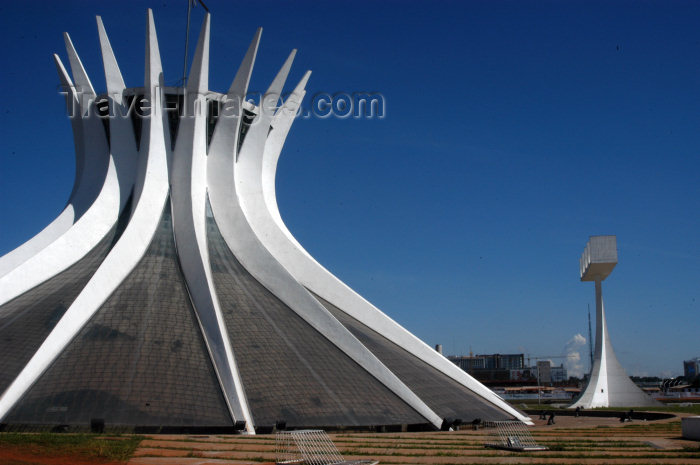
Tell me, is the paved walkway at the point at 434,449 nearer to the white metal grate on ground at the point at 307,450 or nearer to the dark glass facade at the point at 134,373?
the white metal grate on ground at the point at 307,450

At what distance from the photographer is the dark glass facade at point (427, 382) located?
65.5 feet

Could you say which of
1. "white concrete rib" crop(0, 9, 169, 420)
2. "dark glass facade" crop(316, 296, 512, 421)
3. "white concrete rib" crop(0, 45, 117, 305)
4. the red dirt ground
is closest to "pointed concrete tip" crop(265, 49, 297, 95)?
"white concrete rib" crop(0, 9, 169, 420)

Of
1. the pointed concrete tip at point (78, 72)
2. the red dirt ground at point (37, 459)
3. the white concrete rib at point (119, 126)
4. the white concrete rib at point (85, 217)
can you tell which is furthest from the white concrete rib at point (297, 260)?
the red dirt ground at point (37, 459)

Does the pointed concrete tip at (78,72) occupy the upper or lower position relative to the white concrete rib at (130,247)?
upper

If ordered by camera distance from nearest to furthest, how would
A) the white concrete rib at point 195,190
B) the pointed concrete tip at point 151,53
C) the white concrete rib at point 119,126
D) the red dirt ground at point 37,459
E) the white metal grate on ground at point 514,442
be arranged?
1. the red dirt ground at point 37,459
2. the white metal grate on ground at point 514,442
3. the white concrete rib at point 195,190
4. the pointed concrete tip at point 151,53
5. the white concrete rib at point 119,126

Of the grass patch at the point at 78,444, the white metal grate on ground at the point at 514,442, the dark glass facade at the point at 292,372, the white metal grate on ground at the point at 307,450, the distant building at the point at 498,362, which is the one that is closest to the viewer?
the white metal grate on ground at the point at 307,450

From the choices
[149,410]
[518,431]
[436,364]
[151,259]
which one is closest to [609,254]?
[436,364]

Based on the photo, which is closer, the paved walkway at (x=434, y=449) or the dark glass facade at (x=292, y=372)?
the paved walkway at (x=434, y=449)

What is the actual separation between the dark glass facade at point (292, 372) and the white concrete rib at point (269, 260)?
0.22m

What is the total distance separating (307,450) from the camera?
12984 millimetres

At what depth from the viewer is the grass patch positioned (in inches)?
490

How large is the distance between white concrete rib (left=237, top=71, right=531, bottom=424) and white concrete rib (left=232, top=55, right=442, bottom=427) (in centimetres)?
8

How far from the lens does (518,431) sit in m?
17.7

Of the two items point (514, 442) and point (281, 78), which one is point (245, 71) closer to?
point (281, 78)
